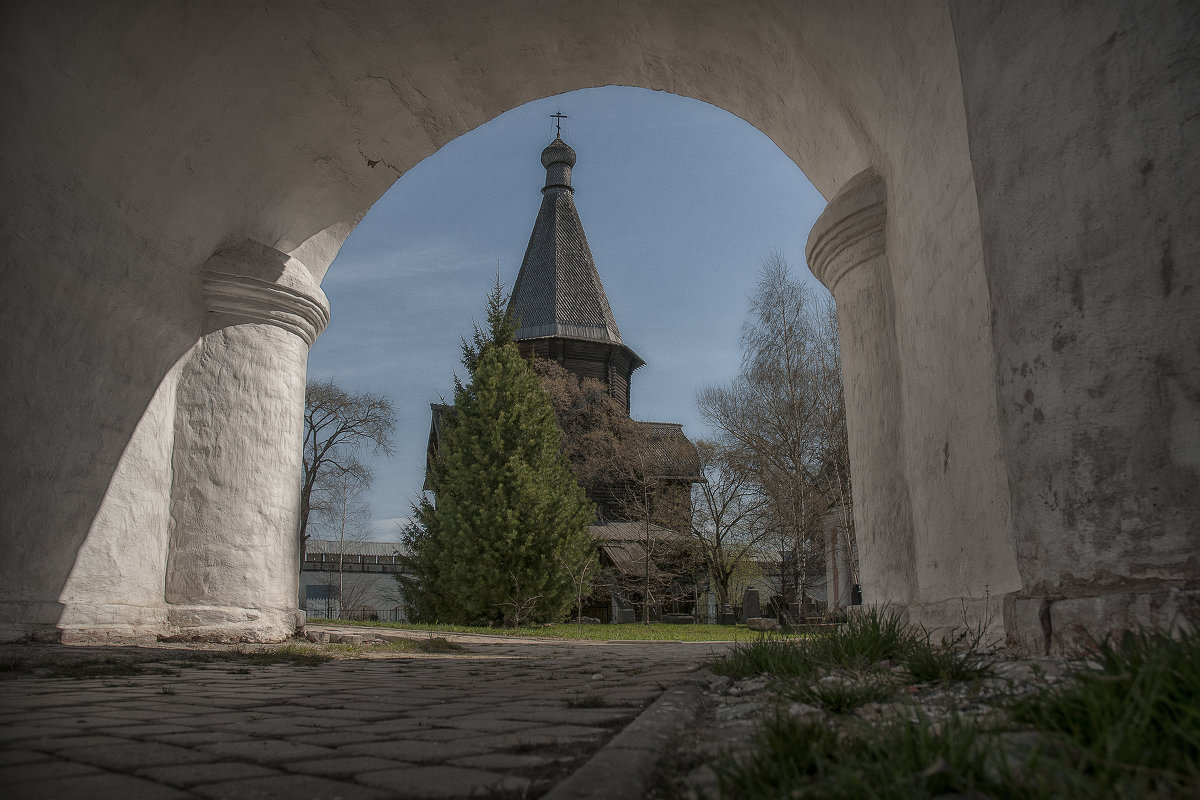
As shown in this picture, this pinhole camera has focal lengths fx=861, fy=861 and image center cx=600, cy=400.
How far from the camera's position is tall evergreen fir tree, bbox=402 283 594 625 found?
15.7 meters

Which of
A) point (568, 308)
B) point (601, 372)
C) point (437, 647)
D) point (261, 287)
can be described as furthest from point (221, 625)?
point (568, 308)

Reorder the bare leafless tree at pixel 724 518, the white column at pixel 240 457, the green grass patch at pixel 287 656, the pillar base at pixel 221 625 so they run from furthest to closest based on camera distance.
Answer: the bare leafless tree at pixel 724 518 → the white column at pixel 240 457 → the pillar base at pixel 221 625 → the green grass patch at pixel 287 656

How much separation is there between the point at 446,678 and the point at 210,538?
293 cm

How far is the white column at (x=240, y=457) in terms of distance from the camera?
19.9 ft

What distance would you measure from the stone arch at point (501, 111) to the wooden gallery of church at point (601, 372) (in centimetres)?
1237

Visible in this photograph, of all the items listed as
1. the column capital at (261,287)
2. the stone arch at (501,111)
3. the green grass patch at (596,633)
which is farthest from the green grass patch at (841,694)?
the green grass patch at (596,633)

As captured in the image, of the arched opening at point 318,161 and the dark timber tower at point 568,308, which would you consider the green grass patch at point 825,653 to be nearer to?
the arched opening at point 318,161

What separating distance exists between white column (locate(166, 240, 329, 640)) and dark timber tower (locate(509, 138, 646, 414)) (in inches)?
914

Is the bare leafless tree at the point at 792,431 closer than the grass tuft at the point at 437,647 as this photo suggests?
No

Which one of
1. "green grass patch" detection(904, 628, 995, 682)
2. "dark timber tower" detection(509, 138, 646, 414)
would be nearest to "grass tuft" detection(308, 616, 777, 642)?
"green grass patch" detection(904, 628, 995, 682)

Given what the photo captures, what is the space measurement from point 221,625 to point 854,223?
16.4ft

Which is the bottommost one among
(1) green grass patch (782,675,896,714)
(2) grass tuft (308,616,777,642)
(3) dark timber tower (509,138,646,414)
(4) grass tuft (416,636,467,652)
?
(2) grass tuft (308,616,777,642)

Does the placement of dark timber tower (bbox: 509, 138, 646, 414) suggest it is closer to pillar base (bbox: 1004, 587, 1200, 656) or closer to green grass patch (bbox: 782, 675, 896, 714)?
pillar base (bbox: 1004, 587, 1200, 656)

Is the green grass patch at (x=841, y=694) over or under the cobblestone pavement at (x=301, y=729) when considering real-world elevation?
over
